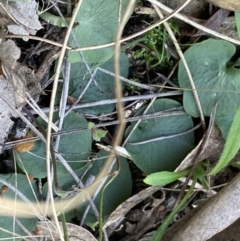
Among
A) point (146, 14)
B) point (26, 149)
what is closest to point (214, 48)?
point (146, 14)

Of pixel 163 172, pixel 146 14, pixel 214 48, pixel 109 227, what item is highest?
pixel 146 14

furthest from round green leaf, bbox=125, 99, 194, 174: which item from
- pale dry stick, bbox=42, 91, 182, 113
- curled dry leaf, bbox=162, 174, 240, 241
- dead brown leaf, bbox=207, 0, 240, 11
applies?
dead brown leaf, bbox=207, 0, 240, 11

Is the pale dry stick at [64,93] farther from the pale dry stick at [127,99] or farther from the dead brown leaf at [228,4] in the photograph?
the dead brown leaf at [228,4]

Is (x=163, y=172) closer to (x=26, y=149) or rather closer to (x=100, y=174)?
(x=100, y=174)

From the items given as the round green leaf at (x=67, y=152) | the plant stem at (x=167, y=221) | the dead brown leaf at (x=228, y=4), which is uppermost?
the dead brown leaf at (x=228, y=4)

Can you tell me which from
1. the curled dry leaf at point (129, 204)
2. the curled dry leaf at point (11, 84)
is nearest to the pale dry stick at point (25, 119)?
the curled dry leaf at point (11, 84)

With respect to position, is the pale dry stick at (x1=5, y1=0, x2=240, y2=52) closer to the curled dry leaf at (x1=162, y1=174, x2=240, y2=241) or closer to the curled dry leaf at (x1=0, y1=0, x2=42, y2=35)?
the curled dry leaf at (x1=0, y1=0, x2=42, y2=35)
